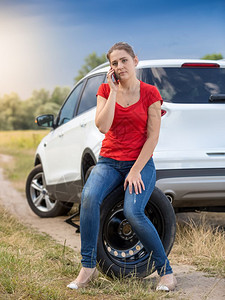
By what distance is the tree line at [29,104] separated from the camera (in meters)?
74.8

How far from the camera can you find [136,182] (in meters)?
3.95

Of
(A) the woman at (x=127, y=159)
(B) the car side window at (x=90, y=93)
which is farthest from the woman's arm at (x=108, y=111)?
(B) the car side window at (x=90, y=93)

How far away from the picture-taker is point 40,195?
27.0ft

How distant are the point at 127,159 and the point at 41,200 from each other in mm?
4434

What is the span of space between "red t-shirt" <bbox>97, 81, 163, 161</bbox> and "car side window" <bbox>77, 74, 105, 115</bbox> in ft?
6.81

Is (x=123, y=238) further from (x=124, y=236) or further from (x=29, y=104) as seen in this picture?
(x=29, y=104)

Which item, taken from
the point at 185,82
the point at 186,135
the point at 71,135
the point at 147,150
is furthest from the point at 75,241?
the point at 147,150

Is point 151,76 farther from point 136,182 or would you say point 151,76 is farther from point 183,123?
point 136,182

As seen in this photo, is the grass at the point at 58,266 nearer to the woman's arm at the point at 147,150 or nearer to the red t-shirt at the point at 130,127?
the woman's arm at the point at 147,150

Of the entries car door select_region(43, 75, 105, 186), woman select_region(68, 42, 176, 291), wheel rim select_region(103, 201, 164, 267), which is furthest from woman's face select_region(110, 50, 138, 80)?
car door select_region(43, 75, 105, 186)

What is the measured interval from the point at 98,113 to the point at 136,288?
1.32m

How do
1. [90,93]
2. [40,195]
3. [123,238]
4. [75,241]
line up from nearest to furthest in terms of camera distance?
1. [123,238]
2. [75,241]
3. [90,93]
4. [40,195]

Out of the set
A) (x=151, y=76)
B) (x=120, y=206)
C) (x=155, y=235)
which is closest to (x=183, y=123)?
(x=151, y=76)

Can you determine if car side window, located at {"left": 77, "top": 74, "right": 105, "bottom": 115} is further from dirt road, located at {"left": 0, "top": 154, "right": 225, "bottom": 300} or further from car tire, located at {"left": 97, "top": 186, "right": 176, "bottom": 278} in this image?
car tire, located at {"left": 97, "top": 186, "right": 176, "bottom": 278}
